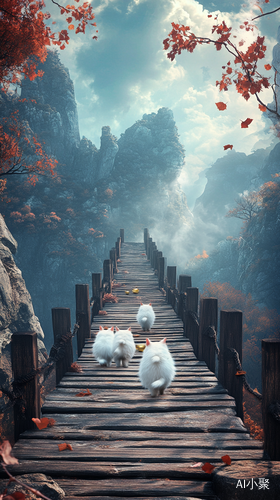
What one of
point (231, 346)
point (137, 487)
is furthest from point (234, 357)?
point (137, 487)

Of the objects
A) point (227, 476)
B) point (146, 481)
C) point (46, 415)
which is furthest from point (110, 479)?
point (46, 415)

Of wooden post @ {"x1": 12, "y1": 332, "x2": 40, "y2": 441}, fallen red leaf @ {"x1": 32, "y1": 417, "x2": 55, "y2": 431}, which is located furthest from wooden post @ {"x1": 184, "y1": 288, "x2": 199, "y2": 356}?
wooden post @ {"x1": 12, "y1": 332, "x2": 40, "y2": 441}

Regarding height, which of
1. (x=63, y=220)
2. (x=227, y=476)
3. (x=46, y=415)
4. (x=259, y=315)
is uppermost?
(x=63, y=220)

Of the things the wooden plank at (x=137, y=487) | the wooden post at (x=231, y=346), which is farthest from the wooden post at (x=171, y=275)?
the wooden plank at (x=137, y=487)

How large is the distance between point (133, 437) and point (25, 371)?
128 cm

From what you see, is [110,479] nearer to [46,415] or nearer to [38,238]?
[46,415]

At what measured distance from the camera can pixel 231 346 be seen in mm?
3807

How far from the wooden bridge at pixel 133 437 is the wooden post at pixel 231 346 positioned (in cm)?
16

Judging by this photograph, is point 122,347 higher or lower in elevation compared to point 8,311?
higher

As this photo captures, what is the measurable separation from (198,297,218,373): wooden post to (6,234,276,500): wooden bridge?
0.88 ft

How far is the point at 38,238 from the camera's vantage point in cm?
3778

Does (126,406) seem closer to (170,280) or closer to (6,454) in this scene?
(6,454)

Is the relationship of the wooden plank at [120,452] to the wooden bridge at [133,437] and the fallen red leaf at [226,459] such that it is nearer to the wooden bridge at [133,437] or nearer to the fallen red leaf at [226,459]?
the wooden bridge at [133,437]

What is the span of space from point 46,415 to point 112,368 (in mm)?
1786
